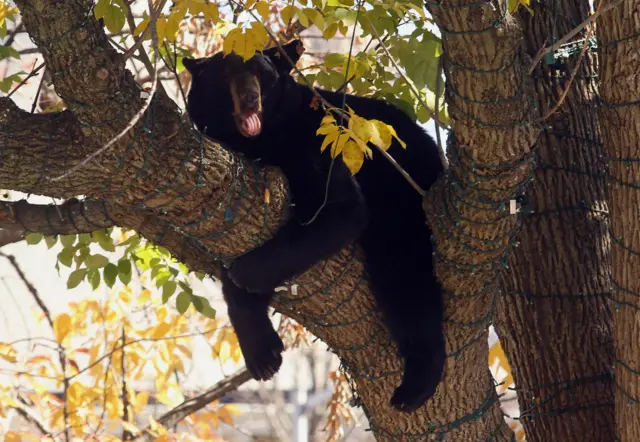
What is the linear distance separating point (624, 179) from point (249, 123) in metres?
1.57

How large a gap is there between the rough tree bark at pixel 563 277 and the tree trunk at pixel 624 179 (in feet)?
1.16

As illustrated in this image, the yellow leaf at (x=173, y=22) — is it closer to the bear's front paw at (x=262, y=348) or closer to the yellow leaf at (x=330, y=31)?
the yellow leaf at (x=330, y=31)

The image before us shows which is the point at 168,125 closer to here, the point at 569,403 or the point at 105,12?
the point at 105,12

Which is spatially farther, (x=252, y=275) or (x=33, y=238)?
(x=33, y=238)

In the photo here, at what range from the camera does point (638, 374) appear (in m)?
3.25

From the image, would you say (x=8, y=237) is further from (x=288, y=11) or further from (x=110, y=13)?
(x=288, y=11)

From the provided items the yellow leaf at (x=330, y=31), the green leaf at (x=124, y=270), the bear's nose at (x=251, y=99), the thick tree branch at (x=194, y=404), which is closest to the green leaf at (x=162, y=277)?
the green leaf at (x=124, y=270)

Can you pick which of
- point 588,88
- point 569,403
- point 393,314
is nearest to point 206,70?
point 393,314

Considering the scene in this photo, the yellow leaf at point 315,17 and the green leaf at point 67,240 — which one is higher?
the green leaf at point 67,240

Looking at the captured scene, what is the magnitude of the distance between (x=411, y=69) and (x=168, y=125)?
41.2 inches

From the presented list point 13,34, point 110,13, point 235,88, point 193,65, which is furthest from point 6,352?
point 110,13

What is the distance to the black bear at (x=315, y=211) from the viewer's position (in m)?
3.22

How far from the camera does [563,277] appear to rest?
3.75 metres

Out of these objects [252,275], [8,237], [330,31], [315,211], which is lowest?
[252,275]
